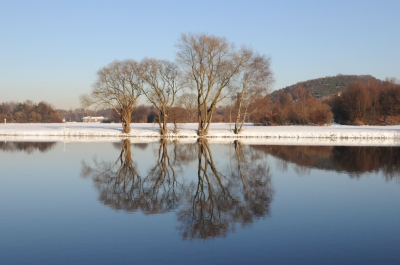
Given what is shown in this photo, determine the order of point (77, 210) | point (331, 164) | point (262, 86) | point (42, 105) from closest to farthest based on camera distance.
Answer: point (77, 210) < point (331, 164) < point (262, 86) < point (42, 105)

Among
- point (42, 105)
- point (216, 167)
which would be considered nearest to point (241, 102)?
point (216, 167)

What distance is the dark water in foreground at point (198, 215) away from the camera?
8070 mm

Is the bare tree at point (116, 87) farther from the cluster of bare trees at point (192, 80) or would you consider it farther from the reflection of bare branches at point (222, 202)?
the reflection of bare branches at point (222, 202)

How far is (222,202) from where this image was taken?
40.9ft

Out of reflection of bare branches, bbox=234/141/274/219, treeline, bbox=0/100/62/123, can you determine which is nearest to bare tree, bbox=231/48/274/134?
reflection of bare branches, bbox=234/141/274/219

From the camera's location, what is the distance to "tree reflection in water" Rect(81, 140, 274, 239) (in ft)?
34.6

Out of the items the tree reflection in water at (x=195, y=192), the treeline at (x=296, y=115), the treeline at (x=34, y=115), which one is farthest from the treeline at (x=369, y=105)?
the treeline at (x=34, y=115)

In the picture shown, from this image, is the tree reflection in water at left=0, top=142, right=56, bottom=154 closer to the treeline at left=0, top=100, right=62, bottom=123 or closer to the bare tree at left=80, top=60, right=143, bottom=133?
the bare tree at left=80, top=60, right=143, bottom=133

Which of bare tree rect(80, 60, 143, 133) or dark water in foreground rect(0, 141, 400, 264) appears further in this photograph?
bare tree rect(80, 60, 143, 133)

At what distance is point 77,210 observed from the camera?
11.6 m

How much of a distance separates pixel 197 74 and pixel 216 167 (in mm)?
26832

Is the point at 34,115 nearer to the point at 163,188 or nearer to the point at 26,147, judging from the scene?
the point at 26,147

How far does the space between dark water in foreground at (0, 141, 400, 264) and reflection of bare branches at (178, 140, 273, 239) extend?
35 millimetres

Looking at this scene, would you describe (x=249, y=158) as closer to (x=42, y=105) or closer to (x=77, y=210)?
(x=77, y=210)
